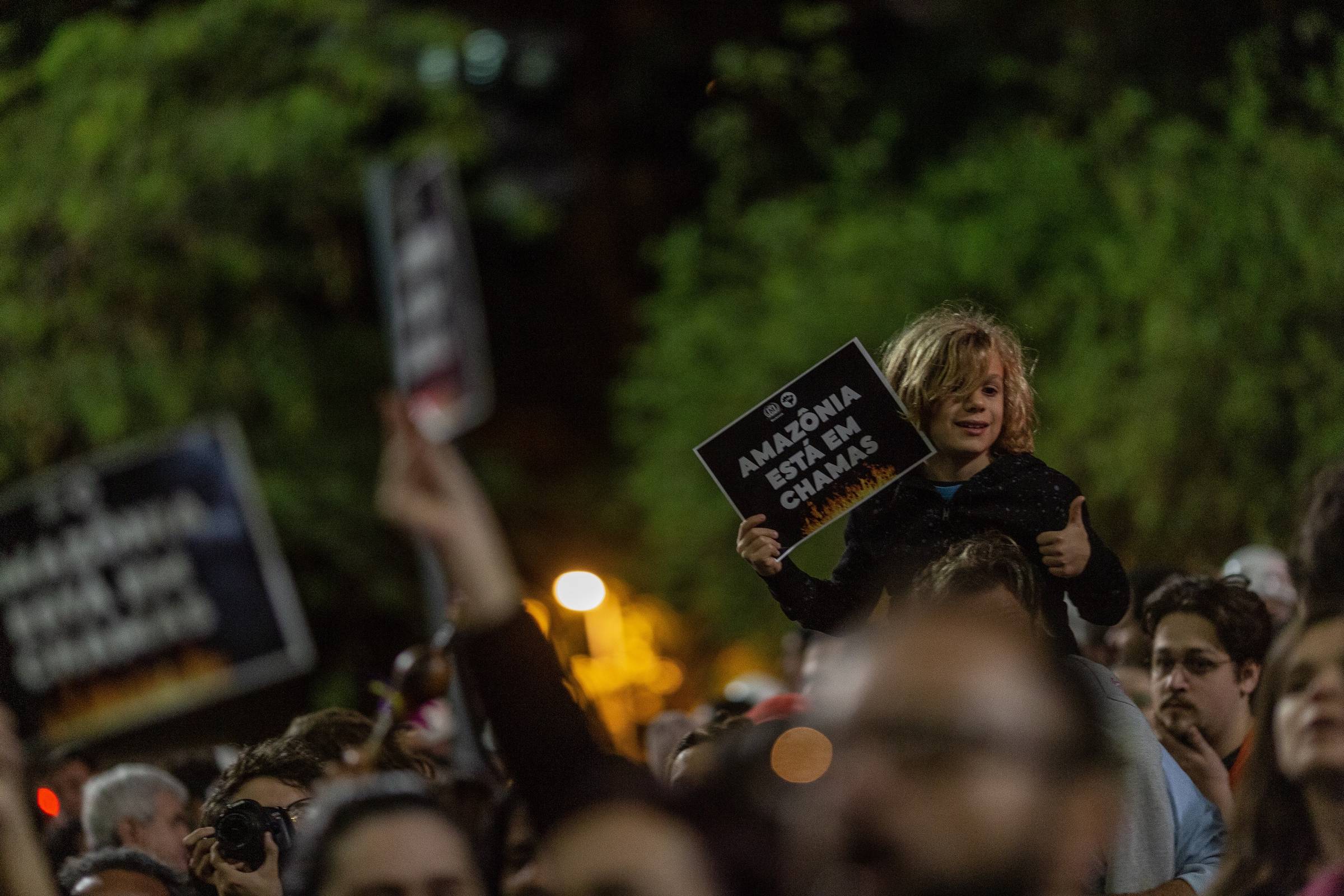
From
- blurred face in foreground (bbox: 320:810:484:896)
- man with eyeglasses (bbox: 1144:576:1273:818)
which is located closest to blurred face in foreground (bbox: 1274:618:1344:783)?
blurred face in foreground (bbox: 320:810:484:896)

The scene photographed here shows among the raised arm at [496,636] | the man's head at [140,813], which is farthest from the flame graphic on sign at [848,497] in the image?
the man's head at [140,813]

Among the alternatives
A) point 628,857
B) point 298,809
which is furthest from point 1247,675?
point 628,857

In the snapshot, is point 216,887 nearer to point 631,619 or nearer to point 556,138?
point 631,619

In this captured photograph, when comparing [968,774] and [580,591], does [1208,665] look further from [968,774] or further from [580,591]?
[580,591]

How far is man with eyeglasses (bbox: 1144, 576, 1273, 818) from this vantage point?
3.86 metres

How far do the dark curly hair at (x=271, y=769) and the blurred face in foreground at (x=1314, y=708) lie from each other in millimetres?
2002

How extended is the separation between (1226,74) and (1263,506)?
3.12 m

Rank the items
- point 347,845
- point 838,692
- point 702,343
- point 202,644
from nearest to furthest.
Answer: point 838,692 → point 347,845 → point 202,644 → point 702,343

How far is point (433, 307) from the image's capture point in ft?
30.4

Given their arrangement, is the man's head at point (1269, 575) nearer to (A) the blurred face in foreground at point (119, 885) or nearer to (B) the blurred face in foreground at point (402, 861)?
(A) the blurred face in foreground at point (119, 885)

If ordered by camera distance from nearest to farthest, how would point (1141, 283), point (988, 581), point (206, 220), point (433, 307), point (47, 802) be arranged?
point (988, 581) → point (47, 802) → point (433, 307) → point (1141, 283) → point (206, 220)

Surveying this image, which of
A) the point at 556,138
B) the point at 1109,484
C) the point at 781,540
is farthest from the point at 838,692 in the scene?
the point at 556,138

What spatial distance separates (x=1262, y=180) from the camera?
10445 mm

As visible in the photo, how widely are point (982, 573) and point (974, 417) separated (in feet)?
1.10
